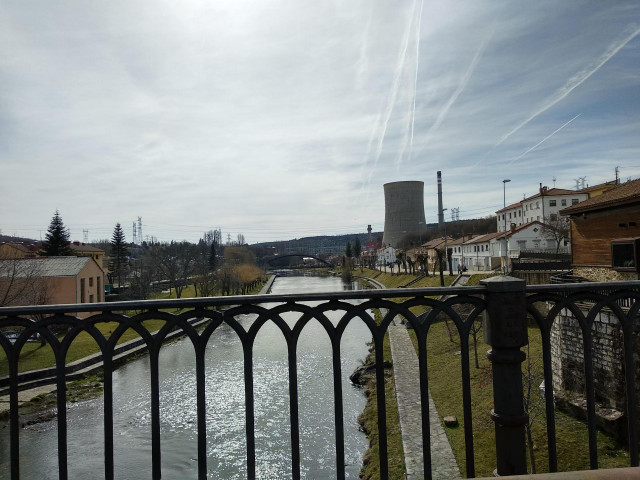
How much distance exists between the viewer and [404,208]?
72750 mm

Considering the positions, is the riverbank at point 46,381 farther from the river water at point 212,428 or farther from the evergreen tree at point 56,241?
the evergreen tree at point 56,241

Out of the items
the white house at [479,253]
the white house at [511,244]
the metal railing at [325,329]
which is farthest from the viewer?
the white house at [479,253]

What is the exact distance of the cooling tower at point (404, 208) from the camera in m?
72.4

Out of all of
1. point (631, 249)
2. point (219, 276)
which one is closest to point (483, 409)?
point (631, 249)

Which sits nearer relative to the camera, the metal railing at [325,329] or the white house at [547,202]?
the metal railing at [325,329]

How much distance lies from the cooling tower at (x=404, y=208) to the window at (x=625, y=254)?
5657cm

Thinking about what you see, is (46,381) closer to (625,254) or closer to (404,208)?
(625,254)

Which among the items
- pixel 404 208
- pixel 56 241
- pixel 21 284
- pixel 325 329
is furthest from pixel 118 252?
pixel 325 329

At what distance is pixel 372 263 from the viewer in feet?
310

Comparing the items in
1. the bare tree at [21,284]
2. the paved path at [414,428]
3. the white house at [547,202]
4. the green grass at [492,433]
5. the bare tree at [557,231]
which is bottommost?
the paved path at [414,428]

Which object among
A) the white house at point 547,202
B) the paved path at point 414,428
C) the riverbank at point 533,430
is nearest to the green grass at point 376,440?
the paved path at point 414,428

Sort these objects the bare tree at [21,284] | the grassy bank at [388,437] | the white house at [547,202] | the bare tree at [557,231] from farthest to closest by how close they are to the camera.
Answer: the white house at [547,202] → the bare tree at [557,231] → the bare tree at [21,284] → the grassy bank at [388,437]

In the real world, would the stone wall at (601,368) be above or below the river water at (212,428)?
above

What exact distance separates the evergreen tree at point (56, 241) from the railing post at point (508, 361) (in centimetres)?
4779
